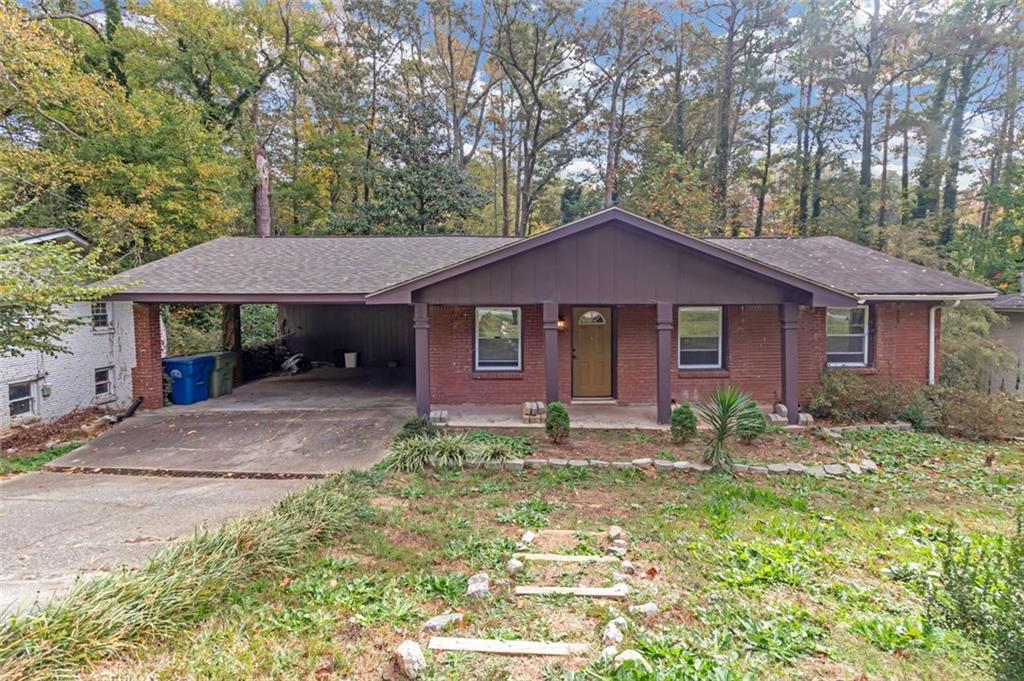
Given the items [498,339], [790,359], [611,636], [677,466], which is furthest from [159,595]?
[790,359]

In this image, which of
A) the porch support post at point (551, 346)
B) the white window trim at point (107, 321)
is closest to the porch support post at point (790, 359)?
the porch support post at point (551, 346)

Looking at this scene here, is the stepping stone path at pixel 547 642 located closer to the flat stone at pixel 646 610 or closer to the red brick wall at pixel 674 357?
the flat stone at pixel 646 610


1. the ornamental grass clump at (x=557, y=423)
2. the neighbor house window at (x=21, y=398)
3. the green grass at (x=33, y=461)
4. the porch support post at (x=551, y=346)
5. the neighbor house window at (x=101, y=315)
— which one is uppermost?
the neighbor house window at (x=101, y=315)

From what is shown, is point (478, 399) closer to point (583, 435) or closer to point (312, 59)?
point (583, 435)

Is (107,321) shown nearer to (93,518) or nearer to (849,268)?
(93,518)

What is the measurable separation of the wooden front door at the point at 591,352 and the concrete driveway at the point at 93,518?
20.2 feet

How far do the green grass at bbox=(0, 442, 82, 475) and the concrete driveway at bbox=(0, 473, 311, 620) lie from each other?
0.30 meters

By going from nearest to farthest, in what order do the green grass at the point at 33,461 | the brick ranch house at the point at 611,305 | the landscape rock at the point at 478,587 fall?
the landscape rock at the point at 478,587 < the green grass at the point at 33,461 < the brick ranch house at the point at 611,305

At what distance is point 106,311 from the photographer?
10.6 m

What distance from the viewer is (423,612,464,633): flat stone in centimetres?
348

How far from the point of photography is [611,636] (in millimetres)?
3330

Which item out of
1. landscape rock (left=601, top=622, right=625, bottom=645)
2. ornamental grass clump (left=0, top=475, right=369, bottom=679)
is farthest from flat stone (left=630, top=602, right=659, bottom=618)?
ornamental grass clump (left=0, top=475, right=369, bottom=679)

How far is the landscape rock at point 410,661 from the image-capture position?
303 cm

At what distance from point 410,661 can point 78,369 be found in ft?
34.4
